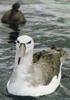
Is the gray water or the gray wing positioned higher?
the gray wing

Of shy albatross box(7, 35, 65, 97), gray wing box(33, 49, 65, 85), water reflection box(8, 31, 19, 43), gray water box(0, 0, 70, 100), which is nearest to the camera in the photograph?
shy albatross box(7, 35, 65, 97)

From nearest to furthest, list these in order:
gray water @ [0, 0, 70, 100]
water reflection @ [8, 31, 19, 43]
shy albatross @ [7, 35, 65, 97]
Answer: shy albatross @ [7, 35, 65, 97] → gray water @ [0, 0, 70, 100] → water reflection @ [8, 31, 19, 43]

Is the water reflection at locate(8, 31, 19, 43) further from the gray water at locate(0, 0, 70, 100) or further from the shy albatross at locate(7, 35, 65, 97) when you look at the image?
the shy albatross at locate(7, 35, 65, 97)

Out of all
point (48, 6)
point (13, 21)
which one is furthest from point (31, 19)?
point (48, 6)

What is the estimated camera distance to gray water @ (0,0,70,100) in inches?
506

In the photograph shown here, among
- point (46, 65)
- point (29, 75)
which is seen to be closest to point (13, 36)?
point (46, 65)

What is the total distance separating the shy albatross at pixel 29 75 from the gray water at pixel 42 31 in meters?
0.19

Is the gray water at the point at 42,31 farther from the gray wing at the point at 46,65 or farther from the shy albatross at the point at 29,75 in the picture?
the gray wing at the point at 46,65

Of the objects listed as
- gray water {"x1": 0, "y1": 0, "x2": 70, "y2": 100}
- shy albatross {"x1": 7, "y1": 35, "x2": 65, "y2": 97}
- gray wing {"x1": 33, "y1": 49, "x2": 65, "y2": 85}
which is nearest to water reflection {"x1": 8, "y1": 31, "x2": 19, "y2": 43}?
gray water {"x1": 0, "y1": 0, "x2": 70, "y2": 100}

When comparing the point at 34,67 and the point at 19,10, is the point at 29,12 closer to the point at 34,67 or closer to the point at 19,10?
the point at 19,10

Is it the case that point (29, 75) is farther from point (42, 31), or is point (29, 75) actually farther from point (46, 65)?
point (42, 31)

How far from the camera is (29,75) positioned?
39.3 feet

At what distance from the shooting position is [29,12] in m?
20.3

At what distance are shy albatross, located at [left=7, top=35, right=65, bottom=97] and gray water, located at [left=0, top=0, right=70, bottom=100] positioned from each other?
0.19 m
